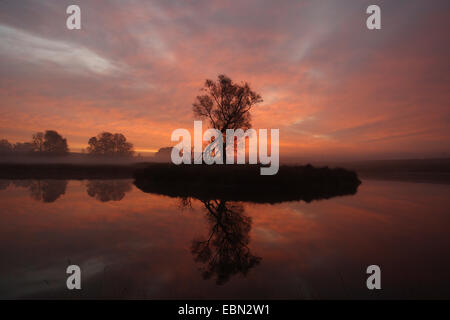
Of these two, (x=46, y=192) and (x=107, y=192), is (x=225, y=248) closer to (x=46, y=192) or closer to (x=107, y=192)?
(x=107, y=192)

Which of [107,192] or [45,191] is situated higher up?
[45,191]

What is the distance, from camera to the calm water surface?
5.10m

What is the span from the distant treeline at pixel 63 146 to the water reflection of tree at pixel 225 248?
8992 centimetres

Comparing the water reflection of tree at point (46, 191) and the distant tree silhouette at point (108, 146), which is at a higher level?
the distant tree silhouette at point (108, 146)

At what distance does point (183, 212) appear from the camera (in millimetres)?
13281

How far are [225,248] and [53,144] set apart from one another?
98.1 m

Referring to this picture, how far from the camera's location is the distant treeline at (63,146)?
78750 millimetres

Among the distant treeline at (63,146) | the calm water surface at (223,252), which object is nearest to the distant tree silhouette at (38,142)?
the distant treeline at (63,146)

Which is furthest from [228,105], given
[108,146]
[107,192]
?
[108,146]

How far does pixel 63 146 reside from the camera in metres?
82.1

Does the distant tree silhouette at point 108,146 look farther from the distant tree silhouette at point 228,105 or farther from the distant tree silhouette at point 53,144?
the distant tree silhouette at point 228,105
